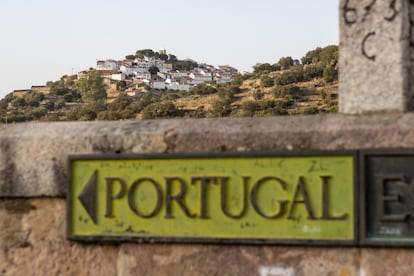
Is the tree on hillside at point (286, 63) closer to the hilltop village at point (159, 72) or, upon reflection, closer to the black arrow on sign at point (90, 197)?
the hilltop village at point (159, 72)

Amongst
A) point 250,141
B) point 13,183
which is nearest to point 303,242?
point 250,141

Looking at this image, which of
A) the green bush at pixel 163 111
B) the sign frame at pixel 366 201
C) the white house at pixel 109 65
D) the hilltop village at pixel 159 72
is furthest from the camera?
the white house at pixel 109 65

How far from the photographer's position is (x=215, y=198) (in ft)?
9.31

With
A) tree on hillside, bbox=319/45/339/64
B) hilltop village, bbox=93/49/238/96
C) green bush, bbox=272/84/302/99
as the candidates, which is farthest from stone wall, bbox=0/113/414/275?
hilltop village, bbox=93/49/238/96

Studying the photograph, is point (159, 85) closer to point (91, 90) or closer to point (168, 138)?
point (91, 90)

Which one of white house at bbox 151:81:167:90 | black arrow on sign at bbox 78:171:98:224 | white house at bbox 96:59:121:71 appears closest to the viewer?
black arrow on sign at bbox 78:171:98:224

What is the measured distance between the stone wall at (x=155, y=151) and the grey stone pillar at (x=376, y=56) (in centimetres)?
7

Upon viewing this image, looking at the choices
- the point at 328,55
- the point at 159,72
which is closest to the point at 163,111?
the point at 328,55

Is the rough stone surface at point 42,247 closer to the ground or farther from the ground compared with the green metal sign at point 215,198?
closer to the ground

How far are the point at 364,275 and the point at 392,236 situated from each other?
0.63ft

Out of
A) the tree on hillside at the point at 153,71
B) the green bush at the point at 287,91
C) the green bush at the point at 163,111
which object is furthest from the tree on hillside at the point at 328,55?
the tree on hillside at the point at 153,71

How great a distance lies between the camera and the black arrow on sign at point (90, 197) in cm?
297

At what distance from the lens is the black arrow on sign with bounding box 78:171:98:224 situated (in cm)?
297

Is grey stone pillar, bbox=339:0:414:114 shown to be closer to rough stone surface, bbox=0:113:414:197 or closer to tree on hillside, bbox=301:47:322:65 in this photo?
rough stone surface, bbox=0:113:414:197
